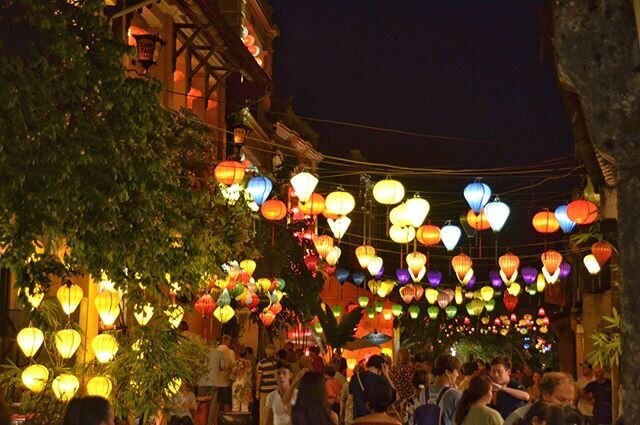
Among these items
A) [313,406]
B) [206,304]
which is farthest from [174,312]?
[206,304]

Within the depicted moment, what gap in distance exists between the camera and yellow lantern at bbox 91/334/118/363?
14.4m

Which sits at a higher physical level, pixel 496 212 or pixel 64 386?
pixel 496 212

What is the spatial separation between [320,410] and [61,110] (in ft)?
11.7

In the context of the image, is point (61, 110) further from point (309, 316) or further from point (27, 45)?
point (309, 316)

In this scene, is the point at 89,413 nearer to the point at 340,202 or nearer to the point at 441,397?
the point at 441,397

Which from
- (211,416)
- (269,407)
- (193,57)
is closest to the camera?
(269,407)

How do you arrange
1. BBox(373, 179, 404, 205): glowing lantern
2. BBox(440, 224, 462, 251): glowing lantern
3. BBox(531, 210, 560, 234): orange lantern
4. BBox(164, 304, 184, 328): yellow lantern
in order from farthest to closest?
BBox(440, 224, 462, 251): glowing lantern
BBox(531, 210, 560, 234): orange lantern
BBox(373, 179, 404, 205): glowing lantern
BBox(164, 304, 184, 328): yellow lantern

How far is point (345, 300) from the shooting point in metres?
49.8

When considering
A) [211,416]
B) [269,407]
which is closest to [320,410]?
[269,407]

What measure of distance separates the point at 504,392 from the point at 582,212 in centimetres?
816

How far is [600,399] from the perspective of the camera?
1852cm

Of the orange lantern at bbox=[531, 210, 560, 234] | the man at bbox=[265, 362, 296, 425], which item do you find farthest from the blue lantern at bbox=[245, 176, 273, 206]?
the man at bbox=[265, 362, 296, 425]

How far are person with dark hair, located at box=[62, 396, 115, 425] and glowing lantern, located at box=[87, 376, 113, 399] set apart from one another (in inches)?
257

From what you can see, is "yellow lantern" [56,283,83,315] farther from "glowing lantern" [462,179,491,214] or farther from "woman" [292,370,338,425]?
"glowing lantern" [462,179,491,214]
